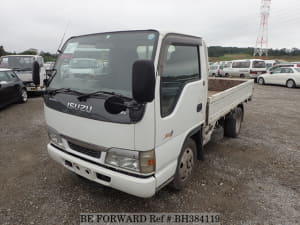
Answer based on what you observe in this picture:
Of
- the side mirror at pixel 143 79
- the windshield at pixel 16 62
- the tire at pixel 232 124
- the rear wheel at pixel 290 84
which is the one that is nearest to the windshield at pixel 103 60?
the side mirror at pixel 143 79

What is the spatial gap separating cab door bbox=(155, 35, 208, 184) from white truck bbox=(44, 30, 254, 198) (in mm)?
10

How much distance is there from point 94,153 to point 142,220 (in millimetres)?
1007

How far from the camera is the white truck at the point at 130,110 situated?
198cm

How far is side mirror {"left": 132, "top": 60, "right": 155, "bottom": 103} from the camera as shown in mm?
1619

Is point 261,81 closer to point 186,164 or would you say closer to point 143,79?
point 186,164

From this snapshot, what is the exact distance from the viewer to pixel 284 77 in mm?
15000

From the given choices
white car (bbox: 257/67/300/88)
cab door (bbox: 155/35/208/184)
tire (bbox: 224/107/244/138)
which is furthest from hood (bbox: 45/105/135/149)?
white car (bbox: 257/67/300/88)

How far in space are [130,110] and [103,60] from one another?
0.90 metres

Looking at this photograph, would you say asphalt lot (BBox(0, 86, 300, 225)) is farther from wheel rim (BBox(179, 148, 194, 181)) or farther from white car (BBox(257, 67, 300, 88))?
white car (BBox(257, 67, 300, 88))

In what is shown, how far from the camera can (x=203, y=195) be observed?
2.92 meters

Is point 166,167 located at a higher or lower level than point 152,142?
lower

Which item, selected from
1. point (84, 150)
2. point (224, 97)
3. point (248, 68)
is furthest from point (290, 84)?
point (84, 150)

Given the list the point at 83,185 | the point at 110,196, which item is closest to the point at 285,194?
the point at 110,196

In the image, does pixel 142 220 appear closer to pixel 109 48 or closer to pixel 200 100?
pixel 200 100
